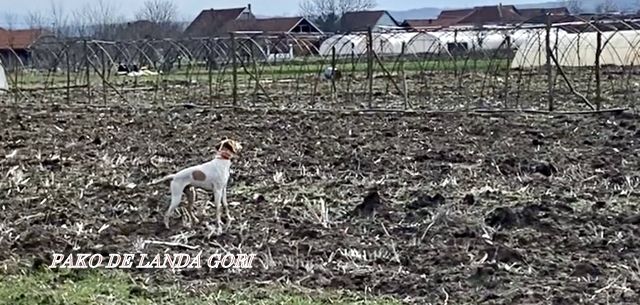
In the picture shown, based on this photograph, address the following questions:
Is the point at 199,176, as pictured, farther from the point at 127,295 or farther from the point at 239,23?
the point at 239,23

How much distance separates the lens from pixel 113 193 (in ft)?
26.1

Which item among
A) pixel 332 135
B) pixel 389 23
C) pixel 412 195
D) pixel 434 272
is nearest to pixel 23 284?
pixel 434 272

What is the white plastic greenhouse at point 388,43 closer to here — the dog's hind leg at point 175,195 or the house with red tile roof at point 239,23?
the dog's hind leg at point 175,195

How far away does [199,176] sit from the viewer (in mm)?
6508

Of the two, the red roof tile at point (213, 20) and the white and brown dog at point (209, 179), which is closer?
the white and brown dog at point (209, 179)

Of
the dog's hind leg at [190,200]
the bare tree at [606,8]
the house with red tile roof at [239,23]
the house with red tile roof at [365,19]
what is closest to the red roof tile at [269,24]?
the house with red tile roof at [239,23]

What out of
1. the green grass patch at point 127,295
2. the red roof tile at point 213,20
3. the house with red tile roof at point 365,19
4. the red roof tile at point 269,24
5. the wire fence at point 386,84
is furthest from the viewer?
the house with red tile roof at point 365,19

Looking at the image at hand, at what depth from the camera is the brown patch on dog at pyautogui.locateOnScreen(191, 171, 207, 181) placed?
6.50m

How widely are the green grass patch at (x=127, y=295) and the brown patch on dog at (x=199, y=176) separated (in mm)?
1256

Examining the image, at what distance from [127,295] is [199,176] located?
158cm

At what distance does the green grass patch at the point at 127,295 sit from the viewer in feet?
16.0

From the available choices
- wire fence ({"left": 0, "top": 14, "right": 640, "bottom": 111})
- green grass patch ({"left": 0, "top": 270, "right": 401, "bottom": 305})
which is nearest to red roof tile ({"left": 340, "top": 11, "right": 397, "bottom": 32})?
wire fence ({"left": 0, "top": 14, "right": 640, "bottom": 111})

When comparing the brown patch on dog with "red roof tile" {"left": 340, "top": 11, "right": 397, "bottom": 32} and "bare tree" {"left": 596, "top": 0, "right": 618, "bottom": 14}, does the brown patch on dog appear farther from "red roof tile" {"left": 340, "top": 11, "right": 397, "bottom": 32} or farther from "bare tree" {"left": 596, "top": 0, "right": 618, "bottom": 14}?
"red roof tile" {"left": 340, "top": 11, "right": 397, "bottom": 32}

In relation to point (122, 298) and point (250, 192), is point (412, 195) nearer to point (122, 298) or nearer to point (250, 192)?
point (250, 192)
